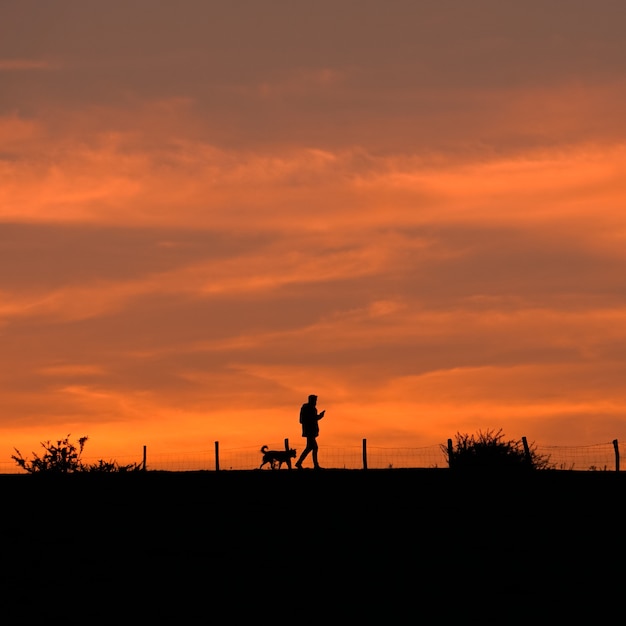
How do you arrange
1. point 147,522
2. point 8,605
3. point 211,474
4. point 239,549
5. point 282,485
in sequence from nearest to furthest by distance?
1. point 8,605
2. point 239,549
3. point 147,522
4. point 282,485
5. point 211,474

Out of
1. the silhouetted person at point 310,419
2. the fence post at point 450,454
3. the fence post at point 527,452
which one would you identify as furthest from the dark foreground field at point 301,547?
the fence post at point 527,452

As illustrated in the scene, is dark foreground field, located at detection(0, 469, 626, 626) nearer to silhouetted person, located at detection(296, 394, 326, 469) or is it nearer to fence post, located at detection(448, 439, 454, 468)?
silhouetted person, located at detection(296, 394, 326, 469)

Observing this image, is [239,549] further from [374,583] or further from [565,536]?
[565,536]

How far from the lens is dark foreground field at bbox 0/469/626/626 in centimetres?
2378

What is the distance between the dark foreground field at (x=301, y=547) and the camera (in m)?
23.8

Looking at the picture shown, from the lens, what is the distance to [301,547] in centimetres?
2819

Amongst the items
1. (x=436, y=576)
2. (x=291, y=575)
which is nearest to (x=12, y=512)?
(x=291, y=575)

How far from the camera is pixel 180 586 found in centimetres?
2498

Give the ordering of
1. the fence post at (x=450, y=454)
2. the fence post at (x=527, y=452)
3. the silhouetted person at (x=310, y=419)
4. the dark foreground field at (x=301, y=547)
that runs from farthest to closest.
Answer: the fence post at (x=527, y=452) < the fence post at (x=450, y=454) < the silhouetted person at (x=310, y=419) < the dark foreground field at (x=301, y=547)

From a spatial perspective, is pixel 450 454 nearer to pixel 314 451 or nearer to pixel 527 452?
pixel 527 452

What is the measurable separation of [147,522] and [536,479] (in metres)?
→ 12.6

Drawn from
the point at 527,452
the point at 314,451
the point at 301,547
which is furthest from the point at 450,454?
the point at 301,547

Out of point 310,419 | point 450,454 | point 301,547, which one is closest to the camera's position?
point 301,547

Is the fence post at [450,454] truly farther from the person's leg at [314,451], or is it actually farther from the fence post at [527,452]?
the person's leg at [314,451]
